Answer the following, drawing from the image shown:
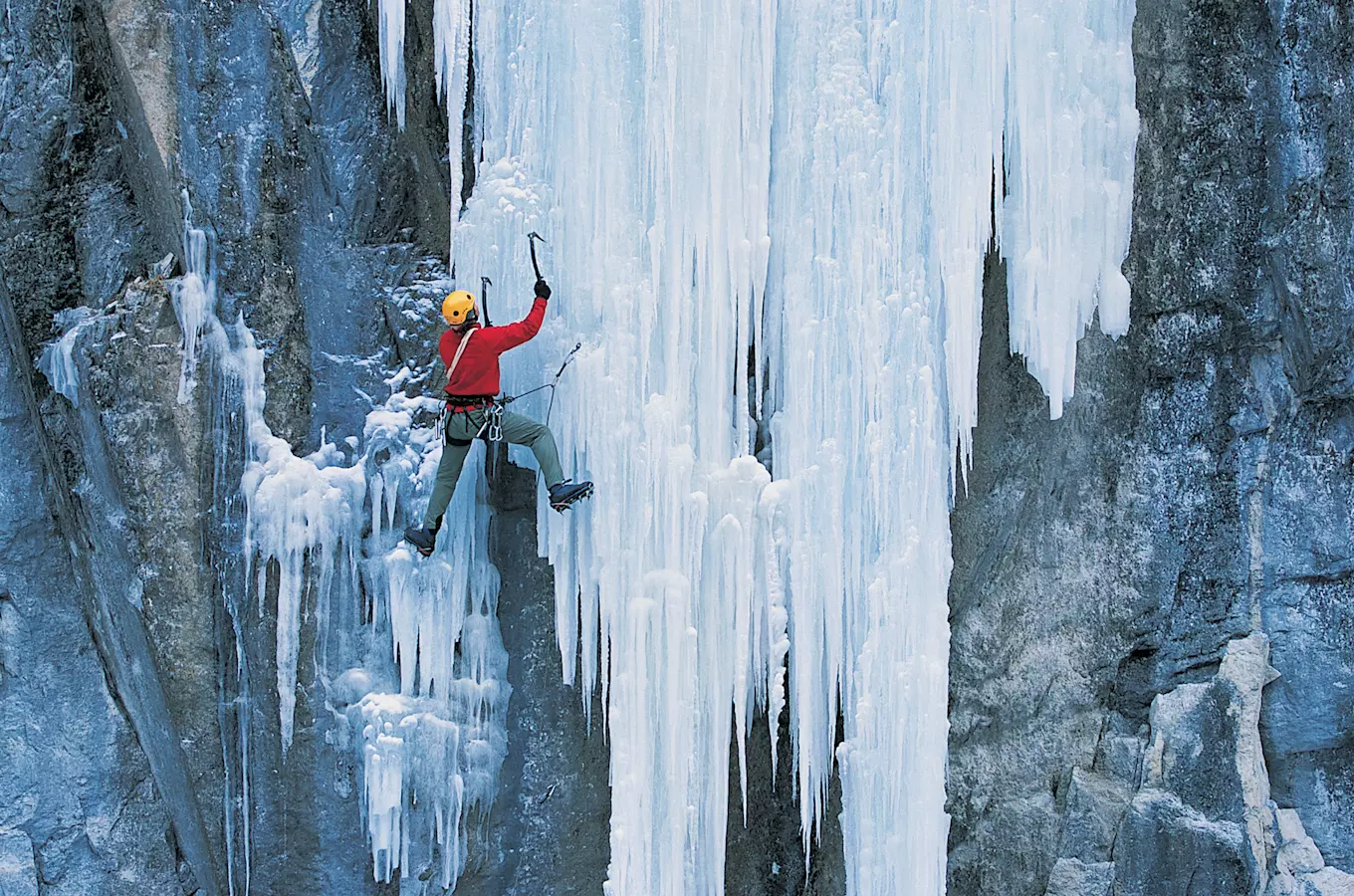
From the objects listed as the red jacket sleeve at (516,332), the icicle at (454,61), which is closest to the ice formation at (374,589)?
the icicle at (454,61)

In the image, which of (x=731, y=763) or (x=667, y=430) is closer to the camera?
(x=667, y=430)

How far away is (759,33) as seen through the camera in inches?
227

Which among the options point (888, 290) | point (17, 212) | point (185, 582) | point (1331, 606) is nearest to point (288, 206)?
point (17, 212)

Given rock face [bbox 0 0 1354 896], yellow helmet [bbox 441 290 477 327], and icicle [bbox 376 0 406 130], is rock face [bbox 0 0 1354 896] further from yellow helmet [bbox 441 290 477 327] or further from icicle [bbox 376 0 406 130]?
yellow helmet [bbox 441 290 477 327]

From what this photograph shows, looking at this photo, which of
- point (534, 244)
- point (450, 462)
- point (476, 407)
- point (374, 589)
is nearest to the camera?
point (476, 407)

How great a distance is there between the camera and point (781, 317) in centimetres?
593

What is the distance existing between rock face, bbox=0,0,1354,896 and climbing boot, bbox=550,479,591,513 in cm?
52

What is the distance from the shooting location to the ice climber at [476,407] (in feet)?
17.3

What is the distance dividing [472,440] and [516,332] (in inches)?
20.6

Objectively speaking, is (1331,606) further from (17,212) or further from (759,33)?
(17,212)

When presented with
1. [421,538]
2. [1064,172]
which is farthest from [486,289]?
[1064,172]

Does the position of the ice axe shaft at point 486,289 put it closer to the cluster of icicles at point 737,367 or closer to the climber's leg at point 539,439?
the cluster of icicles at point 737,367

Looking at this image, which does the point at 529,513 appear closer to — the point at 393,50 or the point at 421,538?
the point at 421,538

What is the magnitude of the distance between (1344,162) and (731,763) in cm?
392
